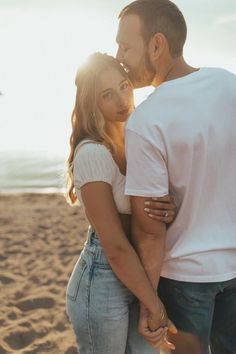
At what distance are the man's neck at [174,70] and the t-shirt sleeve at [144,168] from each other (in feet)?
1.25

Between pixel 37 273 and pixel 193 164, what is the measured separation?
4515 mm

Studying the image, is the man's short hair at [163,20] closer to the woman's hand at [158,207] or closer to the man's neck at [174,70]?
the man's neck at [174,70]

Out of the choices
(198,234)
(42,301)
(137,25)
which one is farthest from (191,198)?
(42,301)

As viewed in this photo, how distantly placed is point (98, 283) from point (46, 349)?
2.45 metres

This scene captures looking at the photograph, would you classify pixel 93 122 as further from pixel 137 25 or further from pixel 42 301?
pixel 42 301

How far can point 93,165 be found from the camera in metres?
2.30

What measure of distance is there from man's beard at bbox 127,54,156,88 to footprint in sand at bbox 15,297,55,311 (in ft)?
11.4

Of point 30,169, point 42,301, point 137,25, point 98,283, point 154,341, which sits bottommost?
point 30,169

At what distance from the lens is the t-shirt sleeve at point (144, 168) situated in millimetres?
2174

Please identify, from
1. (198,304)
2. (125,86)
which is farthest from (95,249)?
(125,86)

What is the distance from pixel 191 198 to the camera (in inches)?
91.6

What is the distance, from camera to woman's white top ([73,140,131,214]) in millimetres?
2287

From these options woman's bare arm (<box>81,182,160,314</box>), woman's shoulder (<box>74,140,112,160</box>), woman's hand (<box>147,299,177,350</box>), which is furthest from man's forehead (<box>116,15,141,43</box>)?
woman's hand (<box>147,299,177,350</box>)

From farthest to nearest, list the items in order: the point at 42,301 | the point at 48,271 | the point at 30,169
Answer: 1. the point at 30,169
2. the point at 48,271
3. the point at 42,301
